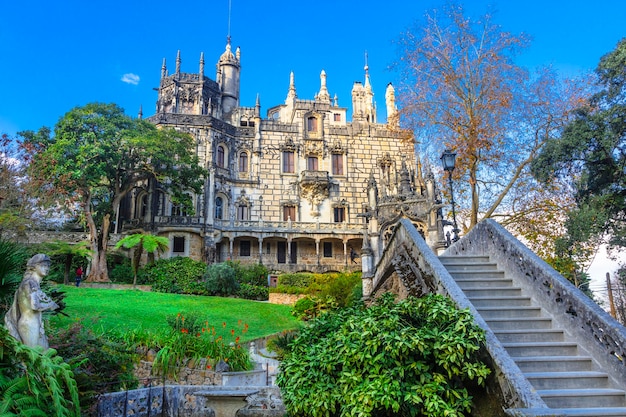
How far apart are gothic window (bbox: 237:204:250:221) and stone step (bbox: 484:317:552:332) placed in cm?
3344

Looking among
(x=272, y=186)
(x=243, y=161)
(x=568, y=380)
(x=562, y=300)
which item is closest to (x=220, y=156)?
(x=243, y=161)

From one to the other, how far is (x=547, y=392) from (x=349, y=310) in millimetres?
3071

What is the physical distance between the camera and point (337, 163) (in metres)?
42.9

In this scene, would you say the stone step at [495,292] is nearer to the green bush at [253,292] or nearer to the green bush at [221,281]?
the green bush at [221,281]

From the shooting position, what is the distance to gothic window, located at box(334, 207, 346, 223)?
41.3 metres

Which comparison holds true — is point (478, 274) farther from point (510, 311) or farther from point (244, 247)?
point (244, 247)

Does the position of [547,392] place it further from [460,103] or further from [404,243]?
[460,103]

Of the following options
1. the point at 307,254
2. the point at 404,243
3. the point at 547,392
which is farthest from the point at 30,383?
the point at 307,254

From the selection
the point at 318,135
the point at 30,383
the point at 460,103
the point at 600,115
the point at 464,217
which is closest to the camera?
the point at 30,383

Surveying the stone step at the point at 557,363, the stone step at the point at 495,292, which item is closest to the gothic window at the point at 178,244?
the stone step at the point at 495,292

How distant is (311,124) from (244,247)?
12886 mm

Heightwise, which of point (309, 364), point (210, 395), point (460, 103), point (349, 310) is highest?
point (460, 103)

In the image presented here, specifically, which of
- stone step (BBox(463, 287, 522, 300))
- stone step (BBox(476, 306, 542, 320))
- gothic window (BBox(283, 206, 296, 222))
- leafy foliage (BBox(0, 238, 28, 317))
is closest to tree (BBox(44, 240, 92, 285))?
gothic window (BBox(283, 206, 296, 222))

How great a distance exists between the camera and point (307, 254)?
39812mm
